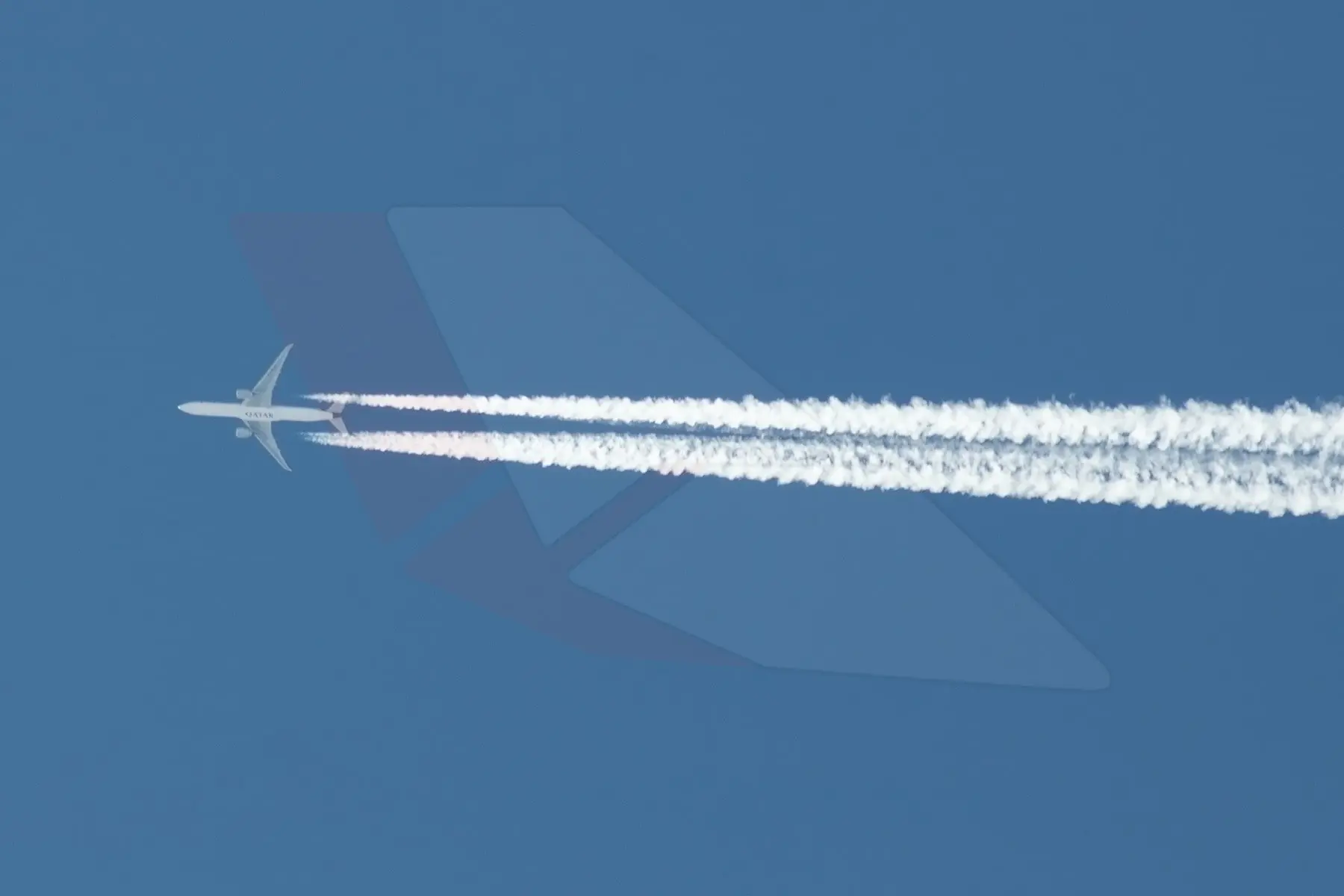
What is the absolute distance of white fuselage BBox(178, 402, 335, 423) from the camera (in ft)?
53.4

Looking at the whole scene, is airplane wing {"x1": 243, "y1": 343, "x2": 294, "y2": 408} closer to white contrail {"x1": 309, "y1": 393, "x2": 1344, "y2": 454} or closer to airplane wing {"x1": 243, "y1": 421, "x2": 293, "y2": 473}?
airplane wing {"x1": 243, "y1": 421, "x2": 293, "y2": 473}

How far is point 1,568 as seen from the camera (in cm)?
1761

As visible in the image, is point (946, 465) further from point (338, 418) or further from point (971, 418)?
point (338, 418)

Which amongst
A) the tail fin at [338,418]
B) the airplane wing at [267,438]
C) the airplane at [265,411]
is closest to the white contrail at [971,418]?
the tail fin at [338,418]

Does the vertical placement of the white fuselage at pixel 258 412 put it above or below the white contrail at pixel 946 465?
below

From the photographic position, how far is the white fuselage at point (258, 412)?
53.4ft

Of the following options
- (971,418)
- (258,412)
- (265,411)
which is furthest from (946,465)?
(258,412)

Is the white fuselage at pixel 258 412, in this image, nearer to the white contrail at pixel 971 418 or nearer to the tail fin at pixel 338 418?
the tail fin at pixel 338 418

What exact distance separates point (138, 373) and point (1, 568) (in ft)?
10.6

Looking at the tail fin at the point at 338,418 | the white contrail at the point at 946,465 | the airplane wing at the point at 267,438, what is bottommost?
the airplane wing at the point at 267,438

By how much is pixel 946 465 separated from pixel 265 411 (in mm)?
8296

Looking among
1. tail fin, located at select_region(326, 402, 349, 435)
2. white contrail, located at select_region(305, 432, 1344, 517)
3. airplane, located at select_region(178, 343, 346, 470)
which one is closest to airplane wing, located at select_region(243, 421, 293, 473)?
airplane, located at select_region(178, 343, 346, 470)

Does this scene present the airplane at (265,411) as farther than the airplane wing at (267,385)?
No

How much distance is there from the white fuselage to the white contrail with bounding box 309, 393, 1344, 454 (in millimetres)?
364
